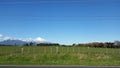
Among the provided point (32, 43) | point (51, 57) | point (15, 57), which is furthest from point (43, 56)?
point (32, 43)

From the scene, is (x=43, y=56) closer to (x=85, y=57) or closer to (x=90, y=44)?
(x=85, y=57)

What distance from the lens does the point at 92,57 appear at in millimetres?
40844

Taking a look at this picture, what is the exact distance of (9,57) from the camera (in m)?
39.9

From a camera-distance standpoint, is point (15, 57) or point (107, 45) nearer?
point (15, 57)

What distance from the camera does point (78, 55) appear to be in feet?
136

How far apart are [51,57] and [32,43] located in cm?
6035

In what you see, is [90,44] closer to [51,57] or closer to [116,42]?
[116,42]

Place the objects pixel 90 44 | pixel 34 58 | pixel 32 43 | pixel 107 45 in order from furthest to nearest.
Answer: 1. pixel 32 43
2. pixel 90 44
3. pixel 107 45
4. pixel 34 58

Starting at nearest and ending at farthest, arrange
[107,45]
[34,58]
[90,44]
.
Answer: [34,58] → [107,45] → [90,44]

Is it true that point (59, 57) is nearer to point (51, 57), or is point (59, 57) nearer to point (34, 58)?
point (51, 57)

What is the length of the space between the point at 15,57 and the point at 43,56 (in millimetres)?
4237

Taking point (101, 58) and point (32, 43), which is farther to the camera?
point (32, 43)

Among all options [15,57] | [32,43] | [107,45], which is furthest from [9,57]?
[32,43]

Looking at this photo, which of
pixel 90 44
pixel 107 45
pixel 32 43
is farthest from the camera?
pixel 32 43
